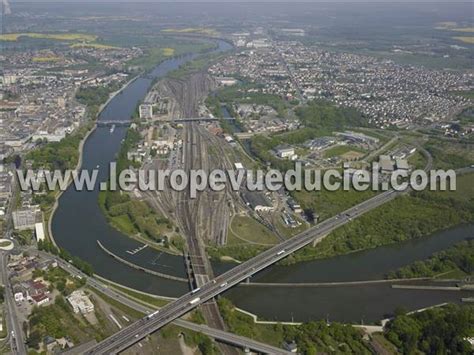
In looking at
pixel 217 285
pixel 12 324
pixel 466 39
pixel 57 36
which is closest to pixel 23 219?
pixel 12 324

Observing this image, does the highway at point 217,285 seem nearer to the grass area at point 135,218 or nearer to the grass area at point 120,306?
the grass area at point 120,306

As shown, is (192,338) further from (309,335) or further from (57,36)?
(57,36)

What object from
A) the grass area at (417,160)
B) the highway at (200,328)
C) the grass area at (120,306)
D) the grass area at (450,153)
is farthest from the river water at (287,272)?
the grass area at (450,153)

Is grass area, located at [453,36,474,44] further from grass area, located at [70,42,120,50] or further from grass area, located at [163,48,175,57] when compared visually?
grass area, located at [70,42,120,50]

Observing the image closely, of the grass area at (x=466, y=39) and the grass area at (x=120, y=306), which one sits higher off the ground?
the grass area at (x=466, y=39)

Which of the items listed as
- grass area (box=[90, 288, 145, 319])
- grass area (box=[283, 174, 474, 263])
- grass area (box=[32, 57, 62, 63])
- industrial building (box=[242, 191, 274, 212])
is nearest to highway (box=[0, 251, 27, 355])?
grass area (box=[90, 288, 145, 319])

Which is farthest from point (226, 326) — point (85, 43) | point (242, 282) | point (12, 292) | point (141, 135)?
point (85, 43)
